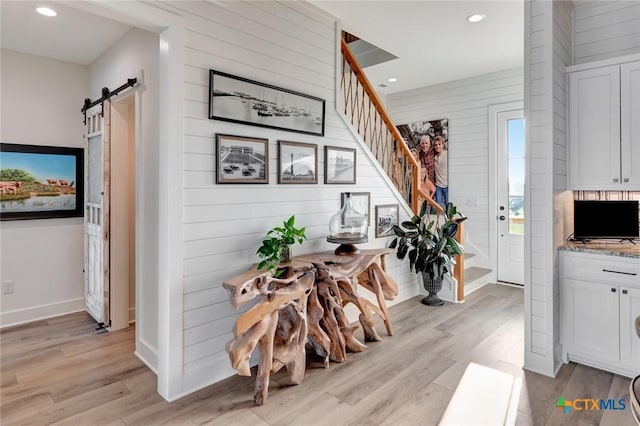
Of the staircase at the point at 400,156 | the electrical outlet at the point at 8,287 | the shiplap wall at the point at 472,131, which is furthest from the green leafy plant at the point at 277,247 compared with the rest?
the shiplap wall at the point at 472,131

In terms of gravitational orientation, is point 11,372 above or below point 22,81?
below

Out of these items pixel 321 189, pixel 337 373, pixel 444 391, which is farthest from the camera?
pixel 321 189

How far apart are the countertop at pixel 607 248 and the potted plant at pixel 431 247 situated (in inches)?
54.2

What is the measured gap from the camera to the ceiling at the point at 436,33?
337 centimetres

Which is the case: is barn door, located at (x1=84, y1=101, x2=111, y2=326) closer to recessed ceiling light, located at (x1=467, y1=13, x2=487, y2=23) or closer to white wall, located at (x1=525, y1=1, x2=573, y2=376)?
recessed ceiling light, located at (x1=467, y1=13, x2=487, y2=23)

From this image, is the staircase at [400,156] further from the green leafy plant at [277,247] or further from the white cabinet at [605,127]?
the white cabinet at [605,127]

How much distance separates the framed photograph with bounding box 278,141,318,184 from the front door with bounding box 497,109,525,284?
3.24 meters

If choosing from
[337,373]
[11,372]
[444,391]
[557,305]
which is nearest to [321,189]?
[337,373]

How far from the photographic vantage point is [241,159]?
2.81 metres

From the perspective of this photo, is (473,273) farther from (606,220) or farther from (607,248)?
(607,248)

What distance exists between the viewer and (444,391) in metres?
2.52

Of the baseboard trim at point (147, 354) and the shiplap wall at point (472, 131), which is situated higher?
the shiplap wall at point (472, 131)

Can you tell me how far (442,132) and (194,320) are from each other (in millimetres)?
4744

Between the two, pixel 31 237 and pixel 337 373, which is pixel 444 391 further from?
pixel 31 237
